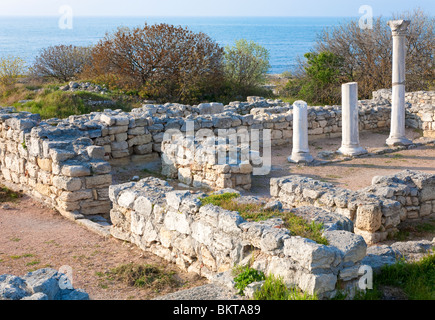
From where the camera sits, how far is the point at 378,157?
1487 centimetres

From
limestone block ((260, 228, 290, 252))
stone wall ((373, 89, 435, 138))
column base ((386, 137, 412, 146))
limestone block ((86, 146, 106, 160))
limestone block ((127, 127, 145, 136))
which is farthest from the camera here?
stone wall ((373, 89, 435, 138))

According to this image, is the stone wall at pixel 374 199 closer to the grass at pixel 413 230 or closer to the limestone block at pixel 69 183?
the grass at pixel 413 230

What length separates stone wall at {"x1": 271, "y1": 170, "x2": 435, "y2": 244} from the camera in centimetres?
825

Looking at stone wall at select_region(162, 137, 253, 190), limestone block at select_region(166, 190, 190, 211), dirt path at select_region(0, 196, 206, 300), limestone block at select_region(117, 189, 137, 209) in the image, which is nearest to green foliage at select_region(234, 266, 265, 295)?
dirt path at select_region(0, 196, 206, 300)

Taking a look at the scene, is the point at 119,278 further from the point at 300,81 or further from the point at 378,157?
the point at 300,81

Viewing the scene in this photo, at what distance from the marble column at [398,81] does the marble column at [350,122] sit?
1.76m

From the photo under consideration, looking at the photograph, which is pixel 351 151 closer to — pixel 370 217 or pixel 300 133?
pixel 300 133

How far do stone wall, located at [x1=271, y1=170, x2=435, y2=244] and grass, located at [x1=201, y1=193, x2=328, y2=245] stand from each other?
88.1 inches

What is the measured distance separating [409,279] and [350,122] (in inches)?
402

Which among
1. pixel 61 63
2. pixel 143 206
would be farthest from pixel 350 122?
pixel 61 63

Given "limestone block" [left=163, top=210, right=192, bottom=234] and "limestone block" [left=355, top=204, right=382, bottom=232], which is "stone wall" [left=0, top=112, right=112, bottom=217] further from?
"limestone block" [left=355, top=204, right=382, bottom=232]

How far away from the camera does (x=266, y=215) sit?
630 cm

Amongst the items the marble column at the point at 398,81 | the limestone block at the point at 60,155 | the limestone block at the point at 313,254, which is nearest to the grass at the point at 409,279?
the limestone block at the point at 313,254
